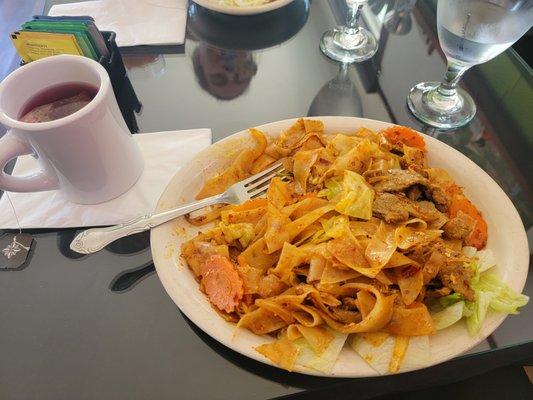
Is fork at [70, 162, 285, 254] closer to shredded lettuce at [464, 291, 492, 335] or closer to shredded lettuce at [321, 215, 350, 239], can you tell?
shredded lettuce at [321, 215, 350, 239]

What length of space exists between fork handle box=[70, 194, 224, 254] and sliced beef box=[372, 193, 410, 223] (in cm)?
34

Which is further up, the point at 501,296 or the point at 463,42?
the point at 463,42

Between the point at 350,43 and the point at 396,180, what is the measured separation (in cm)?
61

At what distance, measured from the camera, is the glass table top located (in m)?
0.65

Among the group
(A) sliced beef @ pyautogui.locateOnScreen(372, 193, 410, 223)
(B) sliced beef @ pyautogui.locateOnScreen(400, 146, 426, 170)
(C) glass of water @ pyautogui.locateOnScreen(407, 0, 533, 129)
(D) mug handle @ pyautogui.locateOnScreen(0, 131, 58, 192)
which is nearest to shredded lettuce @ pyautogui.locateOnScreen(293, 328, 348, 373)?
(A) sliced beef @ pyautogui.locateOnScreen(372, 193, 410, 223)

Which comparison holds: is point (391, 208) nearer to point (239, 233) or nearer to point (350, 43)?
point (239, 233)

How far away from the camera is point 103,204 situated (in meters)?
0.83

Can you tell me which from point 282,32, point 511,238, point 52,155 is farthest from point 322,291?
point 282,32

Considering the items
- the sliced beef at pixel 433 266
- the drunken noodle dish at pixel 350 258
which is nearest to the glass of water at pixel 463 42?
the drunken noodle dish at pixel 350 258

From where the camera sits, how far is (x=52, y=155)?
70cm

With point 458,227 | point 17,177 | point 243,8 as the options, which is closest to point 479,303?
point 458,227

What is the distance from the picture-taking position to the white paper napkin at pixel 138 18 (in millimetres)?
1202

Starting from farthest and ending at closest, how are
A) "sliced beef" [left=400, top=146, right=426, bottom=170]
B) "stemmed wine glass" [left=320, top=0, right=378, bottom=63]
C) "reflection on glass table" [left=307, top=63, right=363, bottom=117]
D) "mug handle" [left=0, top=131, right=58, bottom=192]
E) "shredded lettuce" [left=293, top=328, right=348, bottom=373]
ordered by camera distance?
"stemmed wine glass" [left=320, top=0, right=378, bottom=63], "reflection on glass table" [left=307, top=63, right=363, bottom=117], "sliced beef" [left=400, top=146, right=426, bottom=170], "mug handle" [left=0, top=131, right=58, bottom=192], "shredded lettuce" [left=293, top=328, right=348, bottom=373]

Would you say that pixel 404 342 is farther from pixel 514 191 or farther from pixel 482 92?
pixel 482 92
